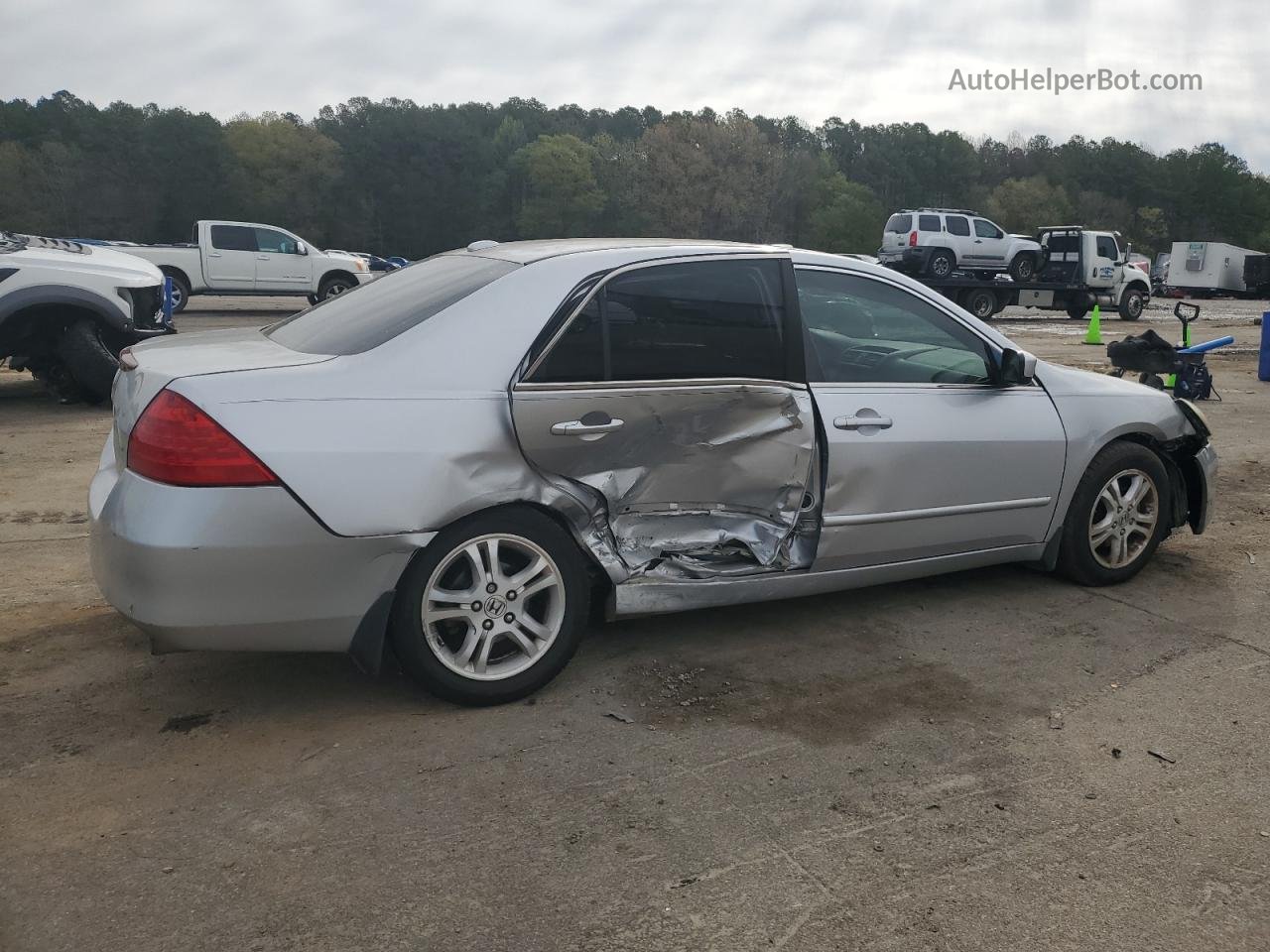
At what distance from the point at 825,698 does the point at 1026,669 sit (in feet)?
2.76

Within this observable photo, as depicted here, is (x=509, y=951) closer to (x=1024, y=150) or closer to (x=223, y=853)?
(x=223, y=853)

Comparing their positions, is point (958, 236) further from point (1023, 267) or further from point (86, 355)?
point (86, 355)

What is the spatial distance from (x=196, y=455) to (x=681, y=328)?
1680 mm

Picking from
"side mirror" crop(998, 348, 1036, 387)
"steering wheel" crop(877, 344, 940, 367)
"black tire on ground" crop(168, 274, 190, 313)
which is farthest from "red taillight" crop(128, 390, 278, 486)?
"black tire on ground" crop(168, 274, 190, 313)

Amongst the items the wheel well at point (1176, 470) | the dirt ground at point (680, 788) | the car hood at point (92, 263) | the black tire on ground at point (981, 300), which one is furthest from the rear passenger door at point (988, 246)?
the dirt ground at point (680, 788)

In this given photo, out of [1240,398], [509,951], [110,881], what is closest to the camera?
[509,951]

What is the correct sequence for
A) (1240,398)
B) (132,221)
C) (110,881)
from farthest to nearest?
1. (132,221)
2. (1240,398)
3. (110,881)

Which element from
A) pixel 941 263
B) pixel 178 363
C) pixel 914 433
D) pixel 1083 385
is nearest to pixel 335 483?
pixel 178 363

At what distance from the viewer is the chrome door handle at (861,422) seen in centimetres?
413

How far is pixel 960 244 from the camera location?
97.6 feet

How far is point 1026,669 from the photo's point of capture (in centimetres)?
403

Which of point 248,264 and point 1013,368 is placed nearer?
point 1013,368

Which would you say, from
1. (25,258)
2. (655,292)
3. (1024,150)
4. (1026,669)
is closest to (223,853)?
(655,292)

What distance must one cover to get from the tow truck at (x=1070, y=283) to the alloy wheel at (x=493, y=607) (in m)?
25.2
